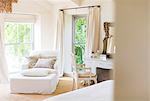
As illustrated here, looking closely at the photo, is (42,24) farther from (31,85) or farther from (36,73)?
(31,85)

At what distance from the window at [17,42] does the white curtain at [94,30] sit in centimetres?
192

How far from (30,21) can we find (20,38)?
1.84 ft

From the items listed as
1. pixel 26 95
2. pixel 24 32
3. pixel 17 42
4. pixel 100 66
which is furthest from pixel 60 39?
pixel 26 95

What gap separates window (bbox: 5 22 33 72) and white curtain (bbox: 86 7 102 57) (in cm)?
192

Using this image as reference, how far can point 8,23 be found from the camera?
6.63 meters

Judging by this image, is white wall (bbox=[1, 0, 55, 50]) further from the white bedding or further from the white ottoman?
the white bedding

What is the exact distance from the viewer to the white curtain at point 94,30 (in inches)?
242

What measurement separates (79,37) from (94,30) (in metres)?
0.97

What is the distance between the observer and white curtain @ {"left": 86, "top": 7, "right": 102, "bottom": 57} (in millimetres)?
6156

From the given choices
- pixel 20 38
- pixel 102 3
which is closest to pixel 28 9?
pixel 20 38

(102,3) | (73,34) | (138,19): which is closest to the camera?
(138,19)

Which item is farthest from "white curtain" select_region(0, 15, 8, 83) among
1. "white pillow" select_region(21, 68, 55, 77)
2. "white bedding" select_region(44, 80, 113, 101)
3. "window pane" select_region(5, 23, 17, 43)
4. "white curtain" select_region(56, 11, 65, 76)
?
"white bedding" select_region(44, 80, 113, 101)

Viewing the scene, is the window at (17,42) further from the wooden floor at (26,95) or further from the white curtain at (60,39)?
the wooden floor at (26,95)

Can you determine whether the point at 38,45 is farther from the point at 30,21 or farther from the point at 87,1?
the point at 87,1
